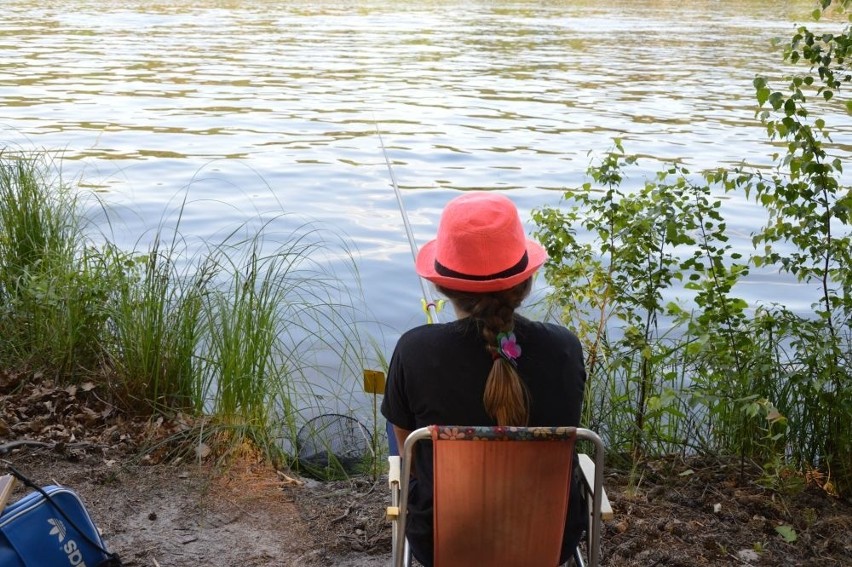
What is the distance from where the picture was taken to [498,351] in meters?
2.38

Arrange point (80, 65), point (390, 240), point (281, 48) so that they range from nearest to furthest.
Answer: point (390, 240), point (80, 65), point (281, 48)

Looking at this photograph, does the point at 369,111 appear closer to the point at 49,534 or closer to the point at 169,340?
the point at 169,340

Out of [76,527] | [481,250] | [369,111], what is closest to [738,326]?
[481,250]

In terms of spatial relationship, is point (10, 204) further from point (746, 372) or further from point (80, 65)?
point (80, 65)

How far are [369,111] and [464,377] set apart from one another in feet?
38.0

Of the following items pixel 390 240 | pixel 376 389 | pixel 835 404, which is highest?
pixel 376 389

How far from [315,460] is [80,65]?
1429 centimetres

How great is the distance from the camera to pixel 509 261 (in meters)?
2.46

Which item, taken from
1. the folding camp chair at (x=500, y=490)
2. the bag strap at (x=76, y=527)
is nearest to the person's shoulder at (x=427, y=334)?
the folding camp chair at (x=500, y=490)

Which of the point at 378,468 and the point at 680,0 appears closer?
the point at 378,468

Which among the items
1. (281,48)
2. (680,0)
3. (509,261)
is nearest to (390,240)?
(509,261)

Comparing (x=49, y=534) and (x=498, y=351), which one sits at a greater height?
(x=498, y=351)

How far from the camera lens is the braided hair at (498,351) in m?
2.38

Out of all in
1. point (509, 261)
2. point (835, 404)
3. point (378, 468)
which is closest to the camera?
point (509, 261)
